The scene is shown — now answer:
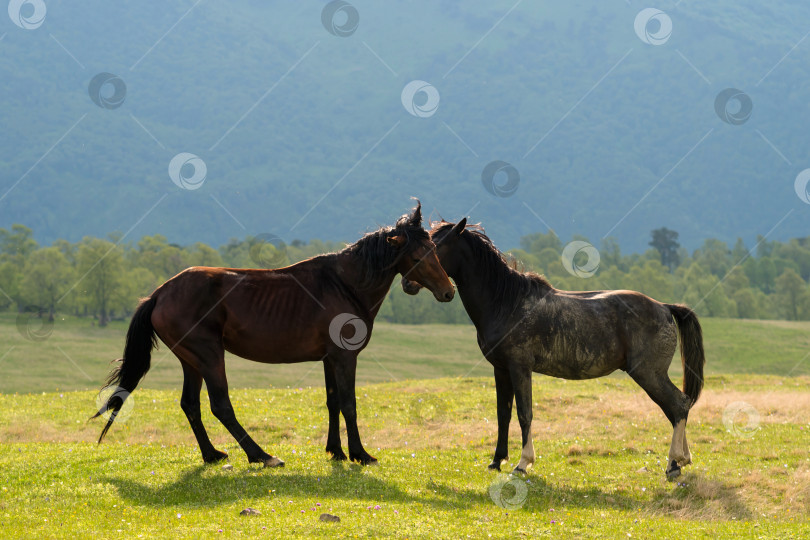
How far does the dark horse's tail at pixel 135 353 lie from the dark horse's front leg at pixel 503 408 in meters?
5.77

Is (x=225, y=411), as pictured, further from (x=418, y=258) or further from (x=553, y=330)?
(x=553, y=330)

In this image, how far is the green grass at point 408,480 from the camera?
888 centimetres

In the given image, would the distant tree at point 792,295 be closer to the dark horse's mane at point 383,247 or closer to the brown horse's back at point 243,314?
the dark horse's mane at point 383,247

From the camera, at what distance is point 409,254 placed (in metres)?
11.5

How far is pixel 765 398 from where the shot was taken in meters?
22.2

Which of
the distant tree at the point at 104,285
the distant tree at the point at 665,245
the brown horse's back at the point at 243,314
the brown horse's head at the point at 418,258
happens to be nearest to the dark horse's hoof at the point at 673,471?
the brown horse's head at the point at 418,258

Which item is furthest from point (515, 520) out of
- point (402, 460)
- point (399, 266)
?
point (399, 266)

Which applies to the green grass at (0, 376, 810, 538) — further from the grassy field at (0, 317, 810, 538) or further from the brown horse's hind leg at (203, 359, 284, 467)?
the brown horse's hind leg at (203, 359, 284, 467)

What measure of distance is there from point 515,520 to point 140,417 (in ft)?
40.6

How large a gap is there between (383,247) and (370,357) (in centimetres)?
5770

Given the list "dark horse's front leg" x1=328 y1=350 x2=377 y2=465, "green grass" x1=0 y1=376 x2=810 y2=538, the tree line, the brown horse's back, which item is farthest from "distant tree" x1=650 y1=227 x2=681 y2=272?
the brown horse's back

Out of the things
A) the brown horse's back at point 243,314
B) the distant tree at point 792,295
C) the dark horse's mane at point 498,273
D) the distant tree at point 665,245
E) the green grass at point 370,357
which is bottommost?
the green grass at point 370,357

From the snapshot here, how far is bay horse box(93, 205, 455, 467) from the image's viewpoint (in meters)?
11.2

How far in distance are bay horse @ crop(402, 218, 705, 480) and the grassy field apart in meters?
1.31
